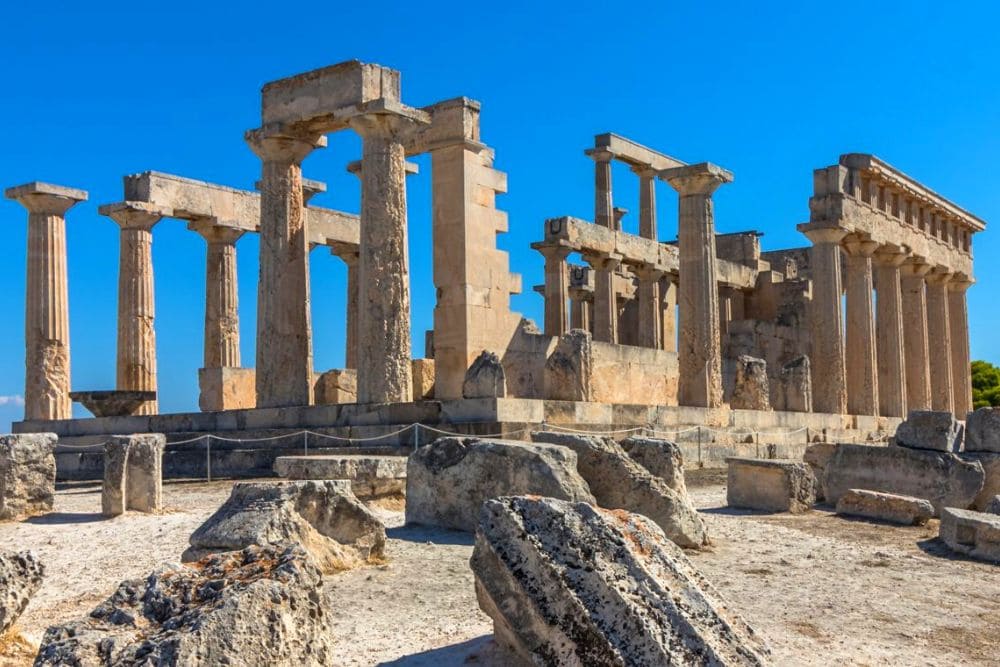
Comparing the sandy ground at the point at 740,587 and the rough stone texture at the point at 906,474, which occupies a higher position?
the rough stone texture at the point at 906,474

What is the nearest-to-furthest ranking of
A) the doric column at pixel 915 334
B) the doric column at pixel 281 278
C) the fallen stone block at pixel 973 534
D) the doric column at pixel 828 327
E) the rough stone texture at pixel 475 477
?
the rough stone texture at pixel 475 477 → the fallen stone block at pixel 973 534 → the doric column at pixel 281 278 → the doric column at pixel 828 327 → the doric column at pixel 915 334

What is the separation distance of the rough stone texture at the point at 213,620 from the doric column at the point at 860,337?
24057mm

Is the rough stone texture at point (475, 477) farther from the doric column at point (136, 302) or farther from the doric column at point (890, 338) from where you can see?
the doric column at point (890, 338)

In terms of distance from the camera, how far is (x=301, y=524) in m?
7.75

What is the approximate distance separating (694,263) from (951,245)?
→ 13.9 meters

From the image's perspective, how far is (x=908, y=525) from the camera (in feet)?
38.4

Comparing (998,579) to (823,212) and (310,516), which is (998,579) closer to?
(310,516)

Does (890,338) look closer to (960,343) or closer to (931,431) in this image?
(960,343)

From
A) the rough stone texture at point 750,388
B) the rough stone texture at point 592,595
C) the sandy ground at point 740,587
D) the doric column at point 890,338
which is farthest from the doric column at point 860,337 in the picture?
the rough stone texture at point 592,595

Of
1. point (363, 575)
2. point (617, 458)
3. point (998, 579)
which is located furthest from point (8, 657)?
point (998, 579)

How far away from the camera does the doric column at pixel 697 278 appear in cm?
2195

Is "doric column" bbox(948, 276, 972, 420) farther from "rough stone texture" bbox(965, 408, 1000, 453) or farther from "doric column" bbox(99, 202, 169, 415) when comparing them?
"doric column" bbox(99, 202, 169, 415)

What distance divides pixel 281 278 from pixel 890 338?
1695 cm

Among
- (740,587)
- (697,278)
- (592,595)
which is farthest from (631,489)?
(697,278)
